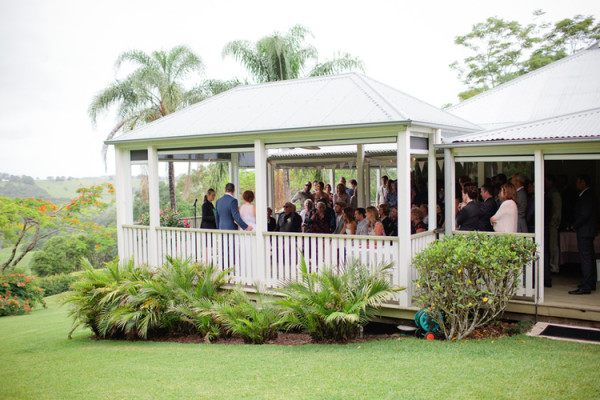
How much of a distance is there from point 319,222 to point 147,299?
11.9ft

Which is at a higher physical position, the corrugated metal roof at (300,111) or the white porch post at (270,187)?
the corrugated metal roof at (300,111)

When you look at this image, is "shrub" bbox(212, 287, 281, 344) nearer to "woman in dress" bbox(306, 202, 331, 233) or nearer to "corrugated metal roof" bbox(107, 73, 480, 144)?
"woman in dress" bbox(306, 202, 331, 233)

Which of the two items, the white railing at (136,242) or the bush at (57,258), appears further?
the bush at (57,258)

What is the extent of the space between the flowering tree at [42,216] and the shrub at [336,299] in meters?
11.7

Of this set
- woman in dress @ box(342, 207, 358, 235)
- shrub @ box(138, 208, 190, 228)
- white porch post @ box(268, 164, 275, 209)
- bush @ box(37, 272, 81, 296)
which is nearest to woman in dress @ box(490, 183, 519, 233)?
woman in dress @ box(342, 207, 358, 235)

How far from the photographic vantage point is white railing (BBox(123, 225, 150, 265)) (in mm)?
11867

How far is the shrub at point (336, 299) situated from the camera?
820cm

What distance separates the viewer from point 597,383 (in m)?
5.75

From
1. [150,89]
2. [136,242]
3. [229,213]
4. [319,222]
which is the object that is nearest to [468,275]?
[319,222]

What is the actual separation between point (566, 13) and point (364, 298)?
31844 mm

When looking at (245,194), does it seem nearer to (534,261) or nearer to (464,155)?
(464,155)

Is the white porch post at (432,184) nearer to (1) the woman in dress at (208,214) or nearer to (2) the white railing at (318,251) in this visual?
(2) the white railing at (318,251)

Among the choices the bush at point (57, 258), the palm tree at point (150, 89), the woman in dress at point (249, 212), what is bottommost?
the bush at point (57, 258)

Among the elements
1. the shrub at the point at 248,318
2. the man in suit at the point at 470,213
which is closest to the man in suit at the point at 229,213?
the shrub at the point at 248,318
